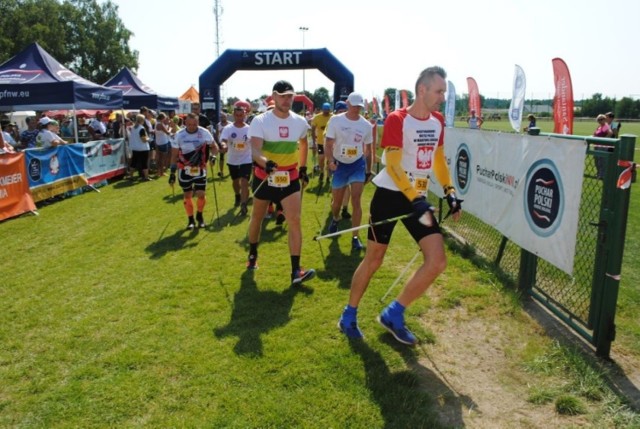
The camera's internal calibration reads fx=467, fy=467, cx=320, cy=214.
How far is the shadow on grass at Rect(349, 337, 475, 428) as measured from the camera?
2.91 m

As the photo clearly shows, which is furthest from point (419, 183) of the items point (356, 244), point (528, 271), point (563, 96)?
point (563, 96)

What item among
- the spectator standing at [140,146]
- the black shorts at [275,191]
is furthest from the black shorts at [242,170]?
the spectator standing at [140,146]

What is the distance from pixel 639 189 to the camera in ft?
39.1

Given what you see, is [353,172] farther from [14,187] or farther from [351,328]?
[14,187]

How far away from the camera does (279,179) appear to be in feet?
17.0

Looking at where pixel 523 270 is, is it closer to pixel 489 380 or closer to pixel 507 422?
pixel 489 380

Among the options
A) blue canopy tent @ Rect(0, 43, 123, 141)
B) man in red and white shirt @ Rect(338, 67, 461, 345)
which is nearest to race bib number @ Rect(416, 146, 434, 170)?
man in red and white shirt @ Rect(338, 67, 461, 345)

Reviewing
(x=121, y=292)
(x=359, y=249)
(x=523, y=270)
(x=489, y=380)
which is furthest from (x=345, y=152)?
(x=489, y=380)

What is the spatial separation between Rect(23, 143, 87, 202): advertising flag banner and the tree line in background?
161 ft

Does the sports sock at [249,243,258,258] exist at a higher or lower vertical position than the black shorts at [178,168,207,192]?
lower

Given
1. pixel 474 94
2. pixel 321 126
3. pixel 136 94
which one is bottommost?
pixel 321 126

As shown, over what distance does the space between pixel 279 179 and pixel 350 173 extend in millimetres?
1835

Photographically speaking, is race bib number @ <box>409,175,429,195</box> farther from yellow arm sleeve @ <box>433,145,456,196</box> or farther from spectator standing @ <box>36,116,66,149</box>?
spectator standing @ <box>36,116,66,149</box>

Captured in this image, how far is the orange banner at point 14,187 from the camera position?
29.9 feet
